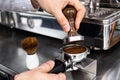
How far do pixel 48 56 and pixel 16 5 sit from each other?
0.33 meters

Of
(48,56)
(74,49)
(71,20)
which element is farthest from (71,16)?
(48,56)

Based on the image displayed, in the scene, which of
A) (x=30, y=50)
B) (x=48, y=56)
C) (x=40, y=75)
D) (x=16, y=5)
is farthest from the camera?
(x=16, y=5)

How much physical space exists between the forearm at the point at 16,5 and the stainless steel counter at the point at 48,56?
177 millimetres

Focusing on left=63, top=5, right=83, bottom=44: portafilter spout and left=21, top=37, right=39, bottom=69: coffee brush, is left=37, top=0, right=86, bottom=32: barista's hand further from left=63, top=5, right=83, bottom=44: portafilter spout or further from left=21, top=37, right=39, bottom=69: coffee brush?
left=21, top=37, right=39, bottom=69: coffee brush

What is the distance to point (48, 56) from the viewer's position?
79cm

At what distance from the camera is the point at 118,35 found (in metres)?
0.77

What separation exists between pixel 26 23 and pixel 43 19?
13cm

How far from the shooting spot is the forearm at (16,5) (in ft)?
2.74

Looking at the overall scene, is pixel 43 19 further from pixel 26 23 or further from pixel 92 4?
pixel 92 4

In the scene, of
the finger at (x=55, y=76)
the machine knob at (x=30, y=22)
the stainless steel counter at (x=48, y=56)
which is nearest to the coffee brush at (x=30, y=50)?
the stainless steel counter at (x=48, y=56)

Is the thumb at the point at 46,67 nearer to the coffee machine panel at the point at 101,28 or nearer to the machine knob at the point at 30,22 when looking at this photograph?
the coffee machine panel at the point at 101,28

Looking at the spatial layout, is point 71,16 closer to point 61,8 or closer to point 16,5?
point 61,8

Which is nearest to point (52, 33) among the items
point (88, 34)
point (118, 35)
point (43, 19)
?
point (43, 19)

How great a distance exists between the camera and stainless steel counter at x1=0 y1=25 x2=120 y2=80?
66 cm
